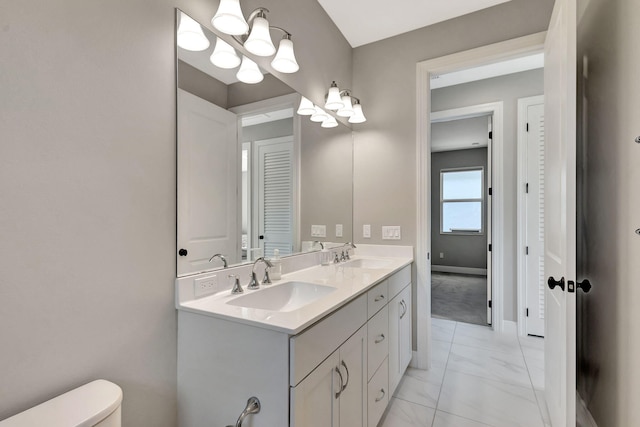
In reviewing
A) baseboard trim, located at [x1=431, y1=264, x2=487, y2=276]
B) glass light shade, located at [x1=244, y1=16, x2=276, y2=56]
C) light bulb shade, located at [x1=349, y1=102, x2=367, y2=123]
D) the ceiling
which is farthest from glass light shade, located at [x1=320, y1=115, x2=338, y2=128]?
baseboard trim, located at [x1=431, y1=264, x2=487, y2=276]

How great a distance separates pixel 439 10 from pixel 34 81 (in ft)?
8.07

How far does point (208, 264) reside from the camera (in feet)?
4.27

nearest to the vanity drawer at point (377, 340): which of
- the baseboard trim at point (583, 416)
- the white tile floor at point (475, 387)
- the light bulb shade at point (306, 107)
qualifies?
the white tile floor at point (475, 387)

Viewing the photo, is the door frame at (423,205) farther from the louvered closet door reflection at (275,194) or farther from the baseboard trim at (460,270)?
the baseboard trim at (460,270)

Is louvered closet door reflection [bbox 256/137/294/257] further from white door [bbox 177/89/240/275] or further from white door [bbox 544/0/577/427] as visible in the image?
white door [bbox 544/0/577/427]

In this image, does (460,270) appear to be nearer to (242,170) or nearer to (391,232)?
(391,232)

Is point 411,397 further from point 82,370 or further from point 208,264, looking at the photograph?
point 82,370

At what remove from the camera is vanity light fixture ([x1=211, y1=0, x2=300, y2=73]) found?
48.4 inches

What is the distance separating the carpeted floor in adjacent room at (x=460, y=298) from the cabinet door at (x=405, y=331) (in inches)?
59.9

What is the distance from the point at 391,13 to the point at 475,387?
277cm

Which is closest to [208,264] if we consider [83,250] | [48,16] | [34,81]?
[83,250]

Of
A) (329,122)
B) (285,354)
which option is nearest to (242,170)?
(285,354)

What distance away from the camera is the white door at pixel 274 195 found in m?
1.66

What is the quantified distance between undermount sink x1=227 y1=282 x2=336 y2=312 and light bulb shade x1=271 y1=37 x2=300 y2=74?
1.18m
